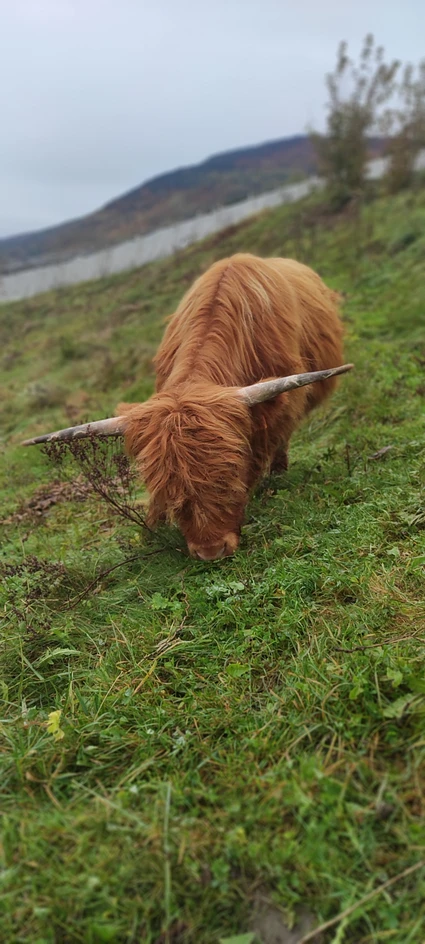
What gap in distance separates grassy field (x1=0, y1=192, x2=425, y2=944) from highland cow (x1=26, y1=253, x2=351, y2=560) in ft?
1.14

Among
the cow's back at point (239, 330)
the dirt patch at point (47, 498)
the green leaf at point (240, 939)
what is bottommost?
the green leaf at point (240, 939)

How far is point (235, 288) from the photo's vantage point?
13.1 feet

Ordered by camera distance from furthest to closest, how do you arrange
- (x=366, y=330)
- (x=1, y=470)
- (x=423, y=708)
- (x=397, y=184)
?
(x=397, y=184) < (x=366, y=330) < (x=1, y=470) < (x=423, y=708)

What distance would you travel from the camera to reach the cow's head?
3.02 metres

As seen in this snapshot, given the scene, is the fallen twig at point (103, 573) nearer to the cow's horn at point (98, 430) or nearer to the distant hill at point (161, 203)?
the cow's horn at point (98, 430)

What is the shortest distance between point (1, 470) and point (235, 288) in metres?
3.86

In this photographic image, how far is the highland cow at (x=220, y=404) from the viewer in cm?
304

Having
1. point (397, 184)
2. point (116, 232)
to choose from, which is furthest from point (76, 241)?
point (397, 184)

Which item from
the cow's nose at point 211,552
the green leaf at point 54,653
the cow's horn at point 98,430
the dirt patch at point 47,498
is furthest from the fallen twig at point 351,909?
the dirt patch at point 47,498

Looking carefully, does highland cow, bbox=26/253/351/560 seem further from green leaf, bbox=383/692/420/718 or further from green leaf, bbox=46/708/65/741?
green leaf, bbox=383/692/420/718

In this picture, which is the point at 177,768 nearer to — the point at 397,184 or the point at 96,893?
the point at 96,893

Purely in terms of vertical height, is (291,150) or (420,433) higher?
(291,150)

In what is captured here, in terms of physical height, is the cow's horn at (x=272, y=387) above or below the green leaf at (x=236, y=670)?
above

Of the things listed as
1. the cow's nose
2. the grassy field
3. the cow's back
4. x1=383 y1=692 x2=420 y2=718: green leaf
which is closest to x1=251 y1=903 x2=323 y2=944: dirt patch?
the grassy field
